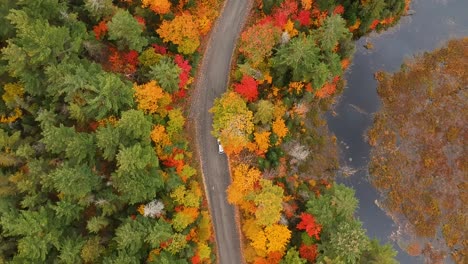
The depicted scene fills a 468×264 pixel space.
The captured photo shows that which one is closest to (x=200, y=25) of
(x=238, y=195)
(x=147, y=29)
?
(x=147, y=29)

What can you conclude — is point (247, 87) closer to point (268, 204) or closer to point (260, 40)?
point (260, 40)

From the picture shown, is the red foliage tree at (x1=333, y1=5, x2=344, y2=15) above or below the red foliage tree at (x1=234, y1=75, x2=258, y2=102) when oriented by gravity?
above

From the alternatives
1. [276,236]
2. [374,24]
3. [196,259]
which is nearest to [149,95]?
[196,259]

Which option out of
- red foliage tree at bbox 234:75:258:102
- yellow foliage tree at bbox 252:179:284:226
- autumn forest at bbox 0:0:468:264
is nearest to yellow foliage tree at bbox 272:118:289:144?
autumn forest at bbox 0:0:468:264

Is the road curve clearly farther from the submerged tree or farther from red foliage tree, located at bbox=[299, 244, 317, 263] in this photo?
the submerged tree

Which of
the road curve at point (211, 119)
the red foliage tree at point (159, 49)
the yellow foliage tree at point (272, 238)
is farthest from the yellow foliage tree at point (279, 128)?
the red foliage tree at point (159, 49)

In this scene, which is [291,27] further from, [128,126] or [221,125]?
[128,126]
